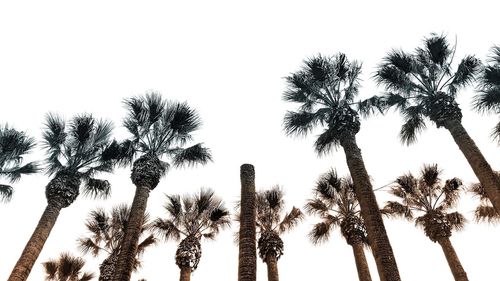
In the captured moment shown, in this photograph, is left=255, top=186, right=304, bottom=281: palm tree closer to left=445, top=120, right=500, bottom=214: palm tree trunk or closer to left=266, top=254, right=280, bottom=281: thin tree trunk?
left=266, top=254, right=280, bottom=281: thin tree trunk

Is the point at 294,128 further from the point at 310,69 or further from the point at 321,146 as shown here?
the point at 310,69

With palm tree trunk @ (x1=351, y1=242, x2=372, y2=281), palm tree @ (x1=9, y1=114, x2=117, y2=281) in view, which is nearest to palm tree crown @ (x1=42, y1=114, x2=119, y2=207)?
palm tree @ (x1=9, y1=114, x2=117, y2=281)

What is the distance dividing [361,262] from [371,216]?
8445 mm

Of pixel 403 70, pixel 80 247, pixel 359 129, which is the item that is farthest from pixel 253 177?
pixel 80 247

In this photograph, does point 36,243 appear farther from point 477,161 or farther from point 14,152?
point 477,161

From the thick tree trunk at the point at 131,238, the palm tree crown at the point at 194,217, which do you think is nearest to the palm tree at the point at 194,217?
the palm tree crown at the point at 194,217

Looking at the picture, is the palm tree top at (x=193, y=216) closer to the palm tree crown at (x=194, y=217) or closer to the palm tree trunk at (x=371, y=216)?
the palm tree crown at (x=194, y=217)

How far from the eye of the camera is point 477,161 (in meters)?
12.7

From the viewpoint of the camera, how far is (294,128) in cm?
1612

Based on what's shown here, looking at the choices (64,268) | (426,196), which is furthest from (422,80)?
(64,268)

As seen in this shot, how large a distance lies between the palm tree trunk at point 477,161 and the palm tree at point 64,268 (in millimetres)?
20451

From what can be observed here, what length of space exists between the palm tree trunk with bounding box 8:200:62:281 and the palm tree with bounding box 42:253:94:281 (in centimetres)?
935

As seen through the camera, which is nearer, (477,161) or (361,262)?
(477,161)

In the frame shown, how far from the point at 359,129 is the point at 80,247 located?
16.9 m
